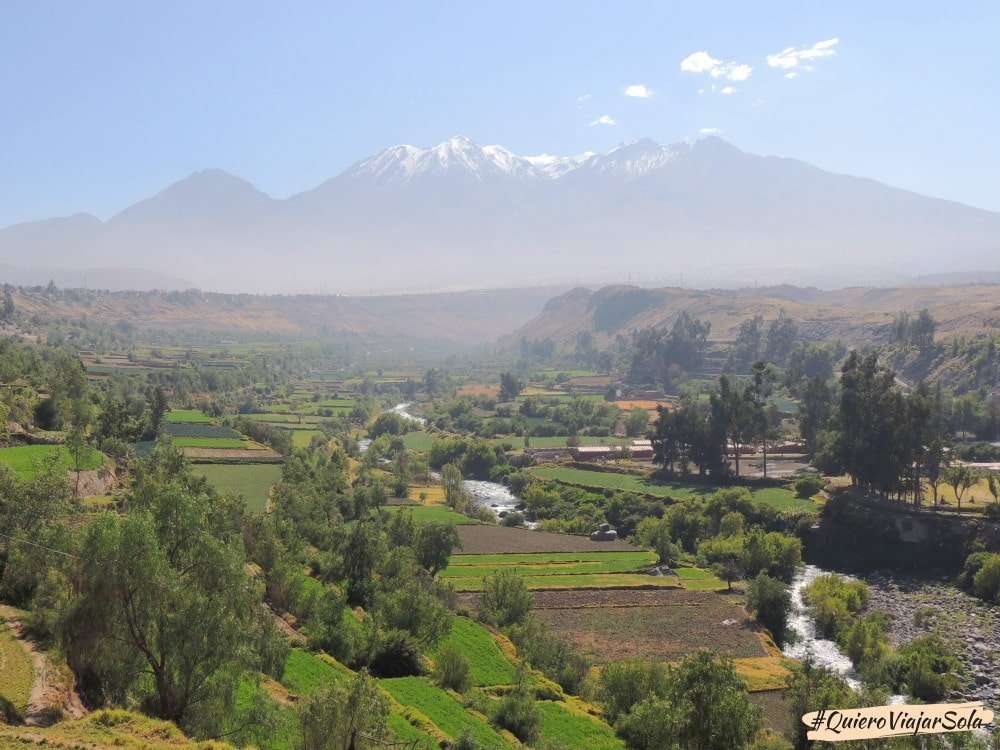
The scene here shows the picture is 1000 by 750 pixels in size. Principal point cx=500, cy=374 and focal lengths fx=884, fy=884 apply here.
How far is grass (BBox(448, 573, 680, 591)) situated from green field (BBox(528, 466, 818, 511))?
69.0 feet

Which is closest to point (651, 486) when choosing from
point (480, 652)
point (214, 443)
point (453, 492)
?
point (453, 492)

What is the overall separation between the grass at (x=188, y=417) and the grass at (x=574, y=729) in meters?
68.1

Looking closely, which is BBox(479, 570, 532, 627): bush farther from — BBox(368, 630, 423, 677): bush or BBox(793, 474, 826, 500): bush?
BBox(793, 474, 826, 500): bush

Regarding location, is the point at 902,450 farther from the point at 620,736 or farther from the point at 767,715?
the point at 620,736

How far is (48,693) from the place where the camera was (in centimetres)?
2269

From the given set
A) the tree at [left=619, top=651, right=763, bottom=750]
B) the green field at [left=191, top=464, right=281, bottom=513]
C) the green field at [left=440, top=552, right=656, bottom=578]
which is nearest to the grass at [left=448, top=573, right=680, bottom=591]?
the green field at [left=440, top=552, right=656, bottom=578]

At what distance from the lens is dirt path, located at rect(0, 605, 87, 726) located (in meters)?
21.6

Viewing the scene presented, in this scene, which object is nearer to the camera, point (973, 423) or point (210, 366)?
point (973, 423)

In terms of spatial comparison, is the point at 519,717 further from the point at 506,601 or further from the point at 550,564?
the point at 550,564

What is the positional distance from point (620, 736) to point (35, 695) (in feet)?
69.3

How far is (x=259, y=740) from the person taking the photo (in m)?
23.8

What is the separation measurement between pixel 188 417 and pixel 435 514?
128ft

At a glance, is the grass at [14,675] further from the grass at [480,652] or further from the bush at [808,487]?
the bush at [808,487]

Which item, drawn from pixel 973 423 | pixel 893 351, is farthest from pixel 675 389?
pixel 973 423
